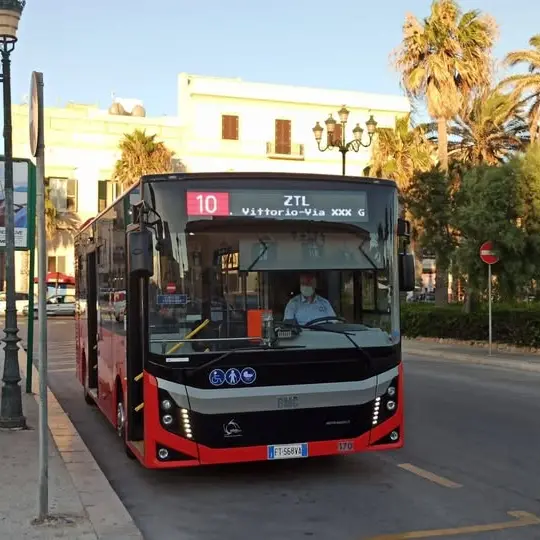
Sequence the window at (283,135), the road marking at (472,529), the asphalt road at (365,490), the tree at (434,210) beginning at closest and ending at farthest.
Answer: the road marking at (472,529) < the asphalt road at (365,490) < the tree at (434,210) < the window at (283,135)

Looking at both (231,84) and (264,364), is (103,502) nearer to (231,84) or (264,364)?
(264,364)

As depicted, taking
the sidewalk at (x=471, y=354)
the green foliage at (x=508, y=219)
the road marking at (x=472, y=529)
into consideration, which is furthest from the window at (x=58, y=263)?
the road marking at (x=472, y=529)

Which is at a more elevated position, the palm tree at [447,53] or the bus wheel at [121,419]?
the palm tree at [447,53]

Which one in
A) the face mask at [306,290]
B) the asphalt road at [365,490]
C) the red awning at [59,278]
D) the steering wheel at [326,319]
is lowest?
the asphalt road at [365,490]

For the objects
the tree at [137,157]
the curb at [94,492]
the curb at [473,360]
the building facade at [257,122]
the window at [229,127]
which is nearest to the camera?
the curb at [94,492]

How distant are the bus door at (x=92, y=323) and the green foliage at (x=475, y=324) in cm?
1306

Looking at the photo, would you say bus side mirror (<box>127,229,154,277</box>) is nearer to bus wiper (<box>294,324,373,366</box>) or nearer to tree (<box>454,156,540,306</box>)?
bus wiper (<box>294,324,373,366</box>)

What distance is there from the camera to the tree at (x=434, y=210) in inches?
986

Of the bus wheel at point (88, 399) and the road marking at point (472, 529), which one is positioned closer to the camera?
the road marking at point (472, 529)

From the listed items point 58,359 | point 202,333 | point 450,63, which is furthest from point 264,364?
point 450,63

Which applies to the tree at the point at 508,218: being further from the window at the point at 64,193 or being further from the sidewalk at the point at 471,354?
the window at the point at 64,193

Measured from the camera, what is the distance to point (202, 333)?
6.84 m

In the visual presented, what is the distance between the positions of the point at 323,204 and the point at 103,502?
323cm

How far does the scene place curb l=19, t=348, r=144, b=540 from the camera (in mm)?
5555
